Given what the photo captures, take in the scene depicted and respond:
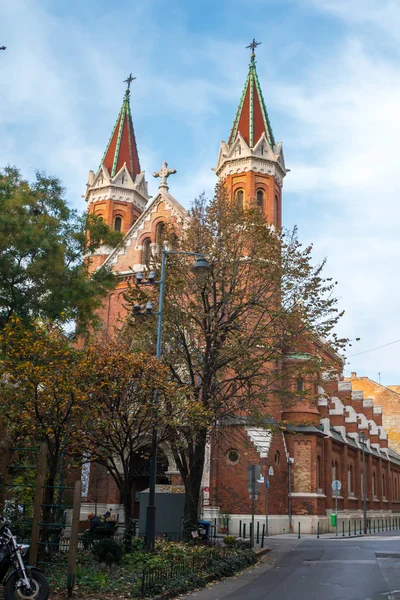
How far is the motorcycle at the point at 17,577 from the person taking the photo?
9.11m

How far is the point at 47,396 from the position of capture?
46.5ft

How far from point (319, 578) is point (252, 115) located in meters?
33.0

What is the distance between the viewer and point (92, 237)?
87.7ft

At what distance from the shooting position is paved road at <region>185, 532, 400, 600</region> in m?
12.1

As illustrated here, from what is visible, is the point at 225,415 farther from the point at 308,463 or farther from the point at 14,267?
the point at 308,463

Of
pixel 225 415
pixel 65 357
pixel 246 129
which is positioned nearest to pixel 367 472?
pixel 246 129

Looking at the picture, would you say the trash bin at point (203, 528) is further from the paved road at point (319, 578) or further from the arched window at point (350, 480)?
the arched window at point (350, 480)

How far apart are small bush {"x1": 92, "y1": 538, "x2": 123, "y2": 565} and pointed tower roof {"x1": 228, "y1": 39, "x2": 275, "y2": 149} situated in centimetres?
3053

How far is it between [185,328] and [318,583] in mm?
10176

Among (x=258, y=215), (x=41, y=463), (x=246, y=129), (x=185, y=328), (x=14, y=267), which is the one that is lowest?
(x=41, y=463)

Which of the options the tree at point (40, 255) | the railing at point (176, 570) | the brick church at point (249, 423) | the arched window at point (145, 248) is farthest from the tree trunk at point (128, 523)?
the arched window at point (145, 248)

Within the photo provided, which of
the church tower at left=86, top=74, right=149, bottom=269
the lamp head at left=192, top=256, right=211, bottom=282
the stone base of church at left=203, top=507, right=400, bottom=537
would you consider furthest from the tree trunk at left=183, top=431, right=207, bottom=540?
the church tower at left=86, top=74, right=149, bottom=269

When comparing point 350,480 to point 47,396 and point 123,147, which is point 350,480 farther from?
point 47,396

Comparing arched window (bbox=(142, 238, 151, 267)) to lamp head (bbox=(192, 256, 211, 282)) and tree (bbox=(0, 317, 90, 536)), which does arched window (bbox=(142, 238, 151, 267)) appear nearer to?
lamp head (bbox=(192, 256, 211, 282))
